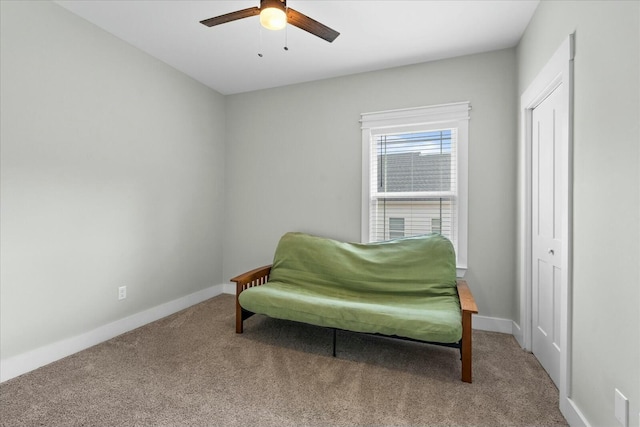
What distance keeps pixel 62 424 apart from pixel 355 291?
85.6 inches

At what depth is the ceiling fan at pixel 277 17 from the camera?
178 cm

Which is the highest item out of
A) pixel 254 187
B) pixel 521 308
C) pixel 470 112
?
pixel 470 112

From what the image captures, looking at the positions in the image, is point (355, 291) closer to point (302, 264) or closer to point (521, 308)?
point (302, 264)

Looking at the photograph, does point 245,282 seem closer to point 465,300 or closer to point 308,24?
point 465,300

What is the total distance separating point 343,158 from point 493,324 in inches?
88.5

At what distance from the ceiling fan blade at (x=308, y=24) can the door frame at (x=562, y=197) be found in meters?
1.38

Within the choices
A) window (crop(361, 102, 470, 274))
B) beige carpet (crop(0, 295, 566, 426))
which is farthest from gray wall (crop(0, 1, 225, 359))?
window (crop(361, 102, 470, 274))

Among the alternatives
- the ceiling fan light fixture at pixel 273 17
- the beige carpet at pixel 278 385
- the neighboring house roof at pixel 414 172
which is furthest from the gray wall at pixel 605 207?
the ceiling fan light fixture at pixel 273 17

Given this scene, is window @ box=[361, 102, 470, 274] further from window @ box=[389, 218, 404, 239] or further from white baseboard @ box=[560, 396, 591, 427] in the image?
white baseboard @ box=[560, 396, 591, 427]

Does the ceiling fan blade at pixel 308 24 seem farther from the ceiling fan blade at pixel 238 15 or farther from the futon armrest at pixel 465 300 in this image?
the futon armrest at pixel 465 300

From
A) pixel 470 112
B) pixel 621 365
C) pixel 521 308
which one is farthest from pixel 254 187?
pixel 621 365

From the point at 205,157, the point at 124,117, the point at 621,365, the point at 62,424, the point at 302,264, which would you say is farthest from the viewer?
the point at 205,157

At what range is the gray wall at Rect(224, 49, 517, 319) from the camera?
2885mm

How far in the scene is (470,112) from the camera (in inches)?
117
